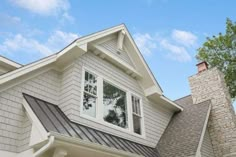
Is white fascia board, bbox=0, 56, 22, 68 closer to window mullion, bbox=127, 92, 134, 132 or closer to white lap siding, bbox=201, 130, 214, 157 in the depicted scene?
window mullion, bbox=127, 92, 134, 132

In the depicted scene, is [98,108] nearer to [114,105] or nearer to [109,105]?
[109,105]

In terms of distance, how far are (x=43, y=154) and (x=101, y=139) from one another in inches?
70.5

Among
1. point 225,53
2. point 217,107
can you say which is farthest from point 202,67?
point 225,53

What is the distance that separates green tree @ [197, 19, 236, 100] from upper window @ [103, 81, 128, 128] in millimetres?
12604

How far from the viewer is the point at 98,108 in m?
7.71

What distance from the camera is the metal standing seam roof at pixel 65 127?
5.81 meters

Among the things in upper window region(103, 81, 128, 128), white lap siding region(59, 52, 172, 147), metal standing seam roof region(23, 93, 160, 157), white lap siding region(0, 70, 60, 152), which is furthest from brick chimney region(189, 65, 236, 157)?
white lap siding region(0, 70, 60, 152)

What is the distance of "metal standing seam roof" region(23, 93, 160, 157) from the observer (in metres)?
5.81

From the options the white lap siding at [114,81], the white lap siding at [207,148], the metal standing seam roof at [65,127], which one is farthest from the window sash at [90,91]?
the white lap siding at [207,148]

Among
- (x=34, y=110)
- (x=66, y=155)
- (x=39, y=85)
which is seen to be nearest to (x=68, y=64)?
(x=39, y=85)

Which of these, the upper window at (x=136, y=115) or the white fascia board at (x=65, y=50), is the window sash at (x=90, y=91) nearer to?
the white fascia board at (x=65, y=50)

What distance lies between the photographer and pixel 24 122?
6191mm

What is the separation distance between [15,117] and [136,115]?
4.48m

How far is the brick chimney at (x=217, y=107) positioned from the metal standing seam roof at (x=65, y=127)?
4147 millimetres
